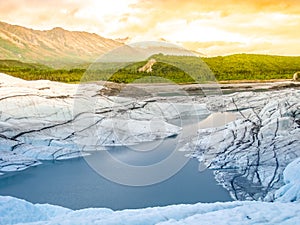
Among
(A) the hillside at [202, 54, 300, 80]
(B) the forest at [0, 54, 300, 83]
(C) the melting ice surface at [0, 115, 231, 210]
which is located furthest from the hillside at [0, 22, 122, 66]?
(C) the melting ice surface at [0, 115, 231, 210]

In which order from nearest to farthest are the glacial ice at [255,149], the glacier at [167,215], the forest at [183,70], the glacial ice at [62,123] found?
the glacier at [167,215] < the glacial ice at [255,149] < the glacial ice at [62,123] < the forest at [183,70]

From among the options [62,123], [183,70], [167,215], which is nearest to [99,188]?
[167,215]

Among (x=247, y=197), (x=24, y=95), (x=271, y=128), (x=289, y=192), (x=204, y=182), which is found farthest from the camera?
(x=24, y=95)

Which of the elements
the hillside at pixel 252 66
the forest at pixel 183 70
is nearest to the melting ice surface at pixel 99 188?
the forest at pixel 183 70

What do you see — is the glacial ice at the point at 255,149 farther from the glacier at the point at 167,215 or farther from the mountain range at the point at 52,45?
the mountain range at the point at 52,45

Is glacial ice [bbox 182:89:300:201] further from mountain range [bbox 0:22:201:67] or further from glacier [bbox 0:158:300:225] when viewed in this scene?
mountain range [bbox 0:22:201:67]

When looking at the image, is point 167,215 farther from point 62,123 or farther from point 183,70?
point 183,70

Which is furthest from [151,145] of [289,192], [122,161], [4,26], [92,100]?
[4,26]

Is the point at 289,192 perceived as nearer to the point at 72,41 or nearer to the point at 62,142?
the point at 62,142
